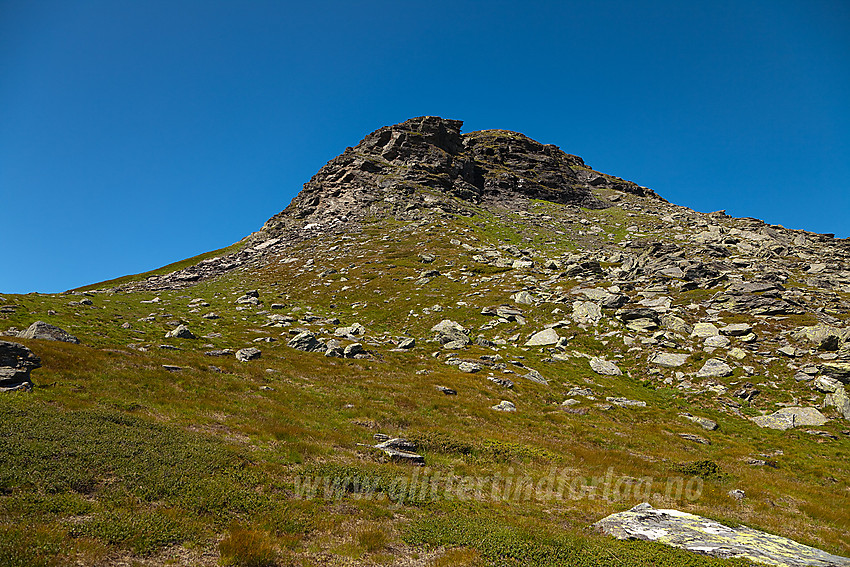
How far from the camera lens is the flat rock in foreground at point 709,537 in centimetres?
1149

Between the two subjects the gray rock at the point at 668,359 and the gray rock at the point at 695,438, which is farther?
the gray rock at the point at 668,359

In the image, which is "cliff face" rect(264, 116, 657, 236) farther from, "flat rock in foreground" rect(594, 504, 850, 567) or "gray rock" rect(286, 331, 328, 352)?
"flat rock in foreground" rect(594, 504, 850, 567)

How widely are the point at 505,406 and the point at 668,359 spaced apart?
1921 centimetres

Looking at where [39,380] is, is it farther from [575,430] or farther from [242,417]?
[575,430]

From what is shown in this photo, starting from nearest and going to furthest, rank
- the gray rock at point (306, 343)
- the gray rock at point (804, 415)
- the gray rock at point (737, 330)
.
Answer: the gray rock at point (804, 415) < the gray rock at point (737, 330) < the gray rock at point (306, 343)

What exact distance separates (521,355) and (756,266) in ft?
153

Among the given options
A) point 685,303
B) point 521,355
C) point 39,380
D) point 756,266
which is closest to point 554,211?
point 756,266

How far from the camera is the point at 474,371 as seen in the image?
38.3 metres

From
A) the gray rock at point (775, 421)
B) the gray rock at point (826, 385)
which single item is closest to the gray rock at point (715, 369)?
the gray rock at point (826, 385)

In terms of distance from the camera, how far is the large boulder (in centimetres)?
1848

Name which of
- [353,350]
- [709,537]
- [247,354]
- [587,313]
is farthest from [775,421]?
[247,354]

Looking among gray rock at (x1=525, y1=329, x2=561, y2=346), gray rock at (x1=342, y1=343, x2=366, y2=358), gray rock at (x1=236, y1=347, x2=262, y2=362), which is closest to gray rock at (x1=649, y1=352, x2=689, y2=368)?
gray rock at (x1=525, y1=329, x2=561, y2=346)

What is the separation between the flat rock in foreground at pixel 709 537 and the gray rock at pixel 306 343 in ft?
107

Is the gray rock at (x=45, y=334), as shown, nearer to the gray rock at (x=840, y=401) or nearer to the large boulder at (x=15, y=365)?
the large boulder at (x=15, y=365)
